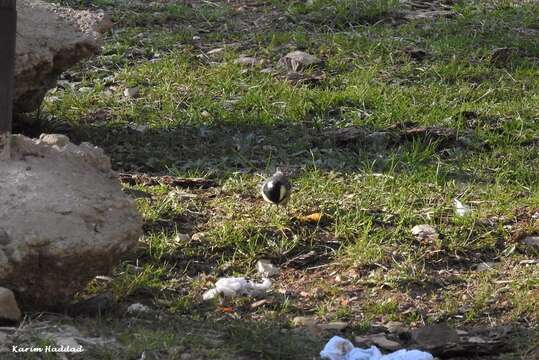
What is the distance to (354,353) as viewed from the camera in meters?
4.26

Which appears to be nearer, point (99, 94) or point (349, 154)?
point (349, 154)

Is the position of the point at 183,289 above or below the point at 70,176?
below

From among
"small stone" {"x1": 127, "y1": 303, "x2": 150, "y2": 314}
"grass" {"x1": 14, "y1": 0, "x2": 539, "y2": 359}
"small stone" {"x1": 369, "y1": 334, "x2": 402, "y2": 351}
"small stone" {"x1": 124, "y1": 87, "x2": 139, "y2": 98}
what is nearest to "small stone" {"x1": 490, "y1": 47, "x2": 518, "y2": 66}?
"grass" {"x1": 14, "y1": 0, "x2": 539, "y2": 359}

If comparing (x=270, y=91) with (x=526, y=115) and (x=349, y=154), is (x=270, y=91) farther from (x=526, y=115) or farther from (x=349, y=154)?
(x=526, y=115)

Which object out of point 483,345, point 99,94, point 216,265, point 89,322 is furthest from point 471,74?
point 89,322

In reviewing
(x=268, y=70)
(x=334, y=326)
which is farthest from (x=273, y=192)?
(x=268, y=70)

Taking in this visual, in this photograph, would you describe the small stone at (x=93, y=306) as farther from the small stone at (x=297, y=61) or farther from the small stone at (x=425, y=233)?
the small stone at (x=297, y=61)

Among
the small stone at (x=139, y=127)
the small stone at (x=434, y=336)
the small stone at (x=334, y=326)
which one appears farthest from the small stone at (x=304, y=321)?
the small stone at (x=139, y=127)

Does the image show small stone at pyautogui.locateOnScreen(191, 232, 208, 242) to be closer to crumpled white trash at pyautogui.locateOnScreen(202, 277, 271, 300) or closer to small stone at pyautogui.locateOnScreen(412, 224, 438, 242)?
crumpled white trash at pyautogui.locateOnScreen(202, 277, 271, 300)

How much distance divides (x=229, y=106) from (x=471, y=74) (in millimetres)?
1720

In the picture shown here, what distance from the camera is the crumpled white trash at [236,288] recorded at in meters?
5.15

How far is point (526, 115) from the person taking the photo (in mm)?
7262

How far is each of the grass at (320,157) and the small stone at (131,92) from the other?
6 cm

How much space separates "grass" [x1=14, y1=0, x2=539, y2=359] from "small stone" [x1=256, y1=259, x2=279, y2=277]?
53mm
